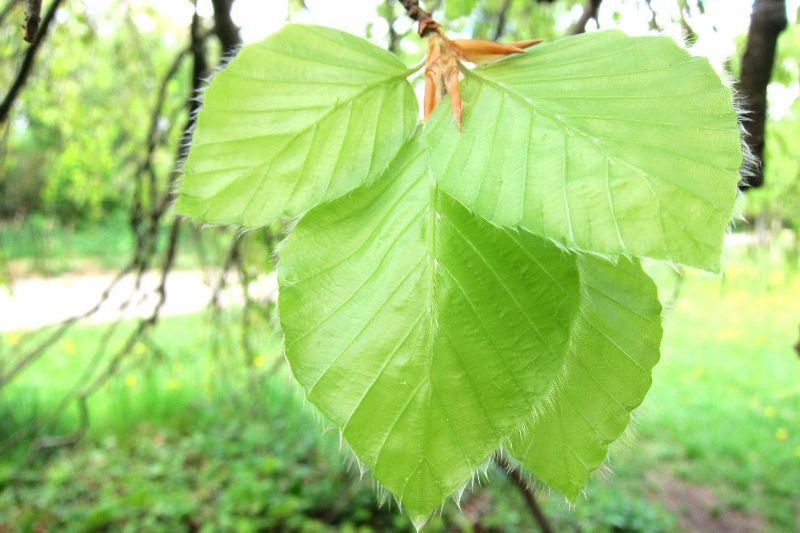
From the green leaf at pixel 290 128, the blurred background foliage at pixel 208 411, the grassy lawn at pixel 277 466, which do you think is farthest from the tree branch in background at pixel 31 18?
the grassy lawn at pixel 277 466

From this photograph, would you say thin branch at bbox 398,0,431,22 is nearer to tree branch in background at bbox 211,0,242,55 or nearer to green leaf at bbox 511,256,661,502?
green leaf at bbox 511,256,661,502

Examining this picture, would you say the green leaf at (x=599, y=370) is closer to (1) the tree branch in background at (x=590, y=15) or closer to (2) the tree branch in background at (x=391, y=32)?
(1) the tree branch in background at (x=590, y=15)

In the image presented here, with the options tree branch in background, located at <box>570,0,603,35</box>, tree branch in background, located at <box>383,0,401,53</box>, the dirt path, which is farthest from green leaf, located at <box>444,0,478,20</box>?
the dirt path

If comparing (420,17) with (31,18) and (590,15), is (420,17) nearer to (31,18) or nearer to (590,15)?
(31,18)

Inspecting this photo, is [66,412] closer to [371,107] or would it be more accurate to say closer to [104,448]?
[104,448]

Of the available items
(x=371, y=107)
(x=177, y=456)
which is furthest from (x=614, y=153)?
(x=177, y=456)
